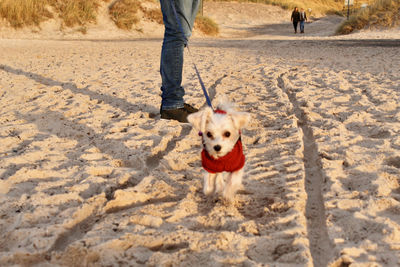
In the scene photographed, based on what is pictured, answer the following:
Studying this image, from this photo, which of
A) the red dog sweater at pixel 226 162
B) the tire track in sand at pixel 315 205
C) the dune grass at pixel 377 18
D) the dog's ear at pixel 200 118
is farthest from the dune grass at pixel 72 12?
the red dog sweater at pixel 226 162

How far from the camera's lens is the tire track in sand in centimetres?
212

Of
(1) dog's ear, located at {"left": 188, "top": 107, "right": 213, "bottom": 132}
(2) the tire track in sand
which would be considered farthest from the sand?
(1) dog's ear, located at {"left": 188, "top": 107, "right": 213, "bottom": 132}

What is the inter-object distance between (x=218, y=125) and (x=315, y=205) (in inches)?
35.0

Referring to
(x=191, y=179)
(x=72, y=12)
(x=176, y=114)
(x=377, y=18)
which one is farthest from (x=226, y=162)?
(x=377, y=18)

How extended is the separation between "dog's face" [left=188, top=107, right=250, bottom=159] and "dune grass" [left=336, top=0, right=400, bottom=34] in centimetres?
1944

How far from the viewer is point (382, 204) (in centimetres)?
Answer: 254

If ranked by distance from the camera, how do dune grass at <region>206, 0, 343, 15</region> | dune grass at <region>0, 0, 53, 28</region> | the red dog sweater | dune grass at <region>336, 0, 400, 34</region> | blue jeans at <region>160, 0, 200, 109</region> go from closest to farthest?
1. the red dog sweater
2. blue jeans at <region>160, 0, 200, 109</region>
3. dune grass at <region>0, 0, 53, 28</region>
4. dune grass at <region>336, 0, 400, 34</region>
5. dune grass at <region>206, 0, 343, 15</region>

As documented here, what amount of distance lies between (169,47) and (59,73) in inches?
169

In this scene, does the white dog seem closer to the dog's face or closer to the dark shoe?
the dog's face

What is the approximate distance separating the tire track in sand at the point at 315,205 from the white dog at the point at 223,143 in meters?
0.56

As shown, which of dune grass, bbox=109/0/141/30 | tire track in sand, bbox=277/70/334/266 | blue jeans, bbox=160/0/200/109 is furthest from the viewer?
dune grass, bbox=109/0/141/30

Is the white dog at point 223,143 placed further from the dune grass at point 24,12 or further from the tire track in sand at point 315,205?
the dune grass at point 24,12

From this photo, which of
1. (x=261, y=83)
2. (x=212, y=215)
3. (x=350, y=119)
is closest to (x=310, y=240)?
(x=212, y=215)

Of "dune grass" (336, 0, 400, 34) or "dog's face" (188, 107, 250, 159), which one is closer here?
"dog's face" (188, 107, 250, 159)
